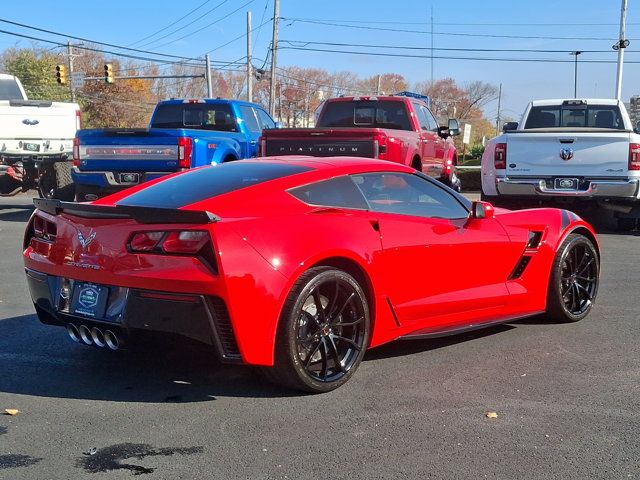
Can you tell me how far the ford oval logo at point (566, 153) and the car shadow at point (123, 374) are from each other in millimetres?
7369

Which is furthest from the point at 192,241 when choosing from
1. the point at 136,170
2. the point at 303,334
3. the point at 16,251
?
the point at 136,170

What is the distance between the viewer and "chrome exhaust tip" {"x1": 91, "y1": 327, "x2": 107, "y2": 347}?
4160 mm

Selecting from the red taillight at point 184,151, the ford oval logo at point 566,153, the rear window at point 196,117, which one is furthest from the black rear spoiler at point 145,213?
the rear window at point 196,117

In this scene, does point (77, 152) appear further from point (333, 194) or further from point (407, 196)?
point (333, 194)

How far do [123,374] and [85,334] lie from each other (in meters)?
0.50

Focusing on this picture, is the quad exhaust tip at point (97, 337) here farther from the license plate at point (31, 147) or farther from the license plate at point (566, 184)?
the license plate at point (31, 147)

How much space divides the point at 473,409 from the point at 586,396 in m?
0.74

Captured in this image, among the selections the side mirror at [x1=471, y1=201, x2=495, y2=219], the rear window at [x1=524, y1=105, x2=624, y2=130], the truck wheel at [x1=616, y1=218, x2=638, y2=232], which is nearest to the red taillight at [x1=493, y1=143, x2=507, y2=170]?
the rear window at [x1=524, y1=105, x2=624, y2=130]

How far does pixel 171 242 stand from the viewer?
3912 mm

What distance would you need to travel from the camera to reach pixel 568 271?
599cm

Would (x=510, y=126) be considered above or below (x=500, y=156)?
above

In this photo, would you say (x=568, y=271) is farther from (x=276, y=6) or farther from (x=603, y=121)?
(x=276, y=6)

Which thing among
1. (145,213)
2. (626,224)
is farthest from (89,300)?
(626,224)

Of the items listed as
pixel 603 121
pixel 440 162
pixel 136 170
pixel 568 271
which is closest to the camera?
pixel 568 271
